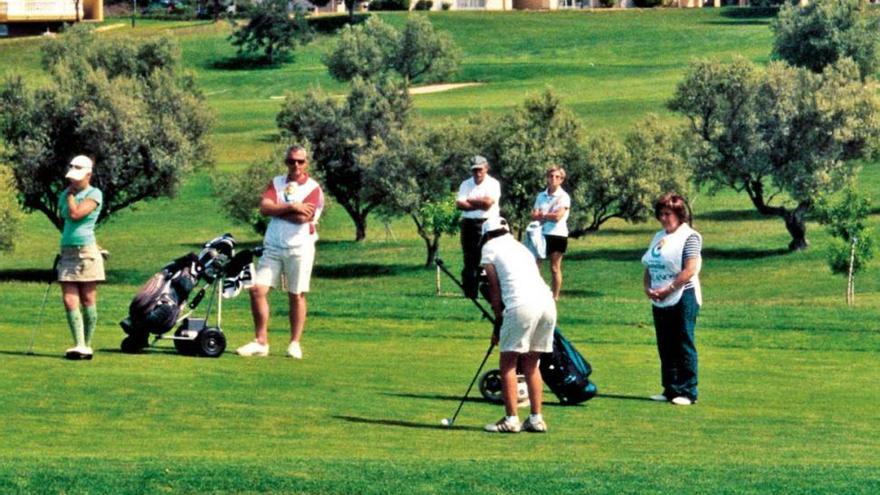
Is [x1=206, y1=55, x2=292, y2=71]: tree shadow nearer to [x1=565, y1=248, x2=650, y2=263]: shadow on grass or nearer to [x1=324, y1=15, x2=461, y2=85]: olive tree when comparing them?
[x1=324, y1=15, x2=461, y2=85]: olive tree

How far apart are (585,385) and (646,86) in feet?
362

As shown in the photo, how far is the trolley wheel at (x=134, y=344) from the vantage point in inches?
733

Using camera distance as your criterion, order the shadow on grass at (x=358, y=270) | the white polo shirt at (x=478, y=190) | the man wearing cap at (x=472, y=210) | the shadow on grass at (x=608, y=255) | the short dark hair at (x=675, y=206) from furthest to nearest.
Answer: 1. the shadow on grass at (x=608, y=255)
2. the shadow on grass at (x=358, y=270)
3. the white polo shirt at (x=478, y=190)
4. the man wearing cap at (x=472, y=210)
5. the short dark hair at (x=675, y=206)

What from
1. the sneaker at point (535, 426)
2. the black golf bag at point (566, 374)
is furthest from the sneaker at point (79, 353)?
the sneaker at point (535, 426)

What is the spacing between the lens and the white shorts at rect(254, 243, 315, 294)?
1878 centimetres

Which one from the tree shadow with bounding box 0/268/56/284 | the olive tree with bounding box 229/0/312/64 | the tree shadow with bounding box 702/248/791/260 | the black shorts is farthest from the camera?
the olive tree with bounding box 229/0/312/64

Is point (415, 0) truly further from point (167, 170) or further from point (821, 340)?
point (821, 340)

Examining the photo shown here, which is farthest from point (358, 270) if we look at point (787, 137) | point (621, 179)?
point (787, 137)

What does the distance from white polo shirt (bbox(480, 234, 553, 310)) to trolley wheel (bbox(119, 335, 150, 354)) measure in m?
5.68

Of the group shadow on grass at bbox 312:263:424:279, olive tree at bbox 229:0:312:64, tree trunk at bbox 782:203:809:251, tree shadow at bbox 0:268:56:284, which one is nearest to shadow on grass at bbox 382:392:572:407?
tree shadow at bbox 0:268:56:284

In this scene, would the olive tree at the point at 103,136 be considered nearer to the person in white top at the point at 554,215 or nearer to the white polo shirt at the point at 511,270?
the person in white top at the point at 554,215

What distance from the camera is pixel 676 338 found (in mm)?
17172

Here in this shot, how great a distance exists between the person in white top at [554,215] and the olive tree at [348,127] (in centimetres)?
5649

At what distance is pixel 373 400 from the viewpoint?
1593 centimetres
